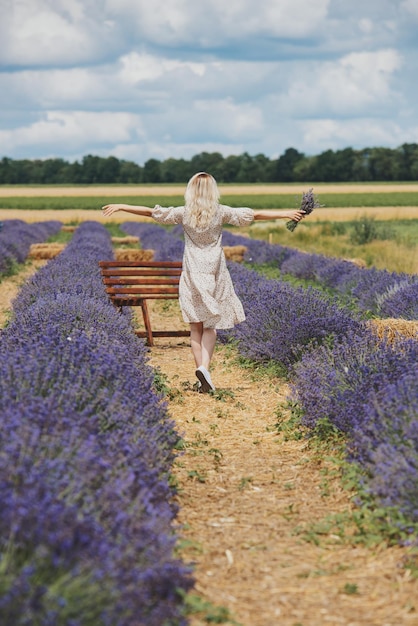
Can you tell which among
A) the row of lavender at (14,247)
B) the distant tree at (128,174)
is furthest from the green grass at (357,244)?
the distant tree at (128,174)

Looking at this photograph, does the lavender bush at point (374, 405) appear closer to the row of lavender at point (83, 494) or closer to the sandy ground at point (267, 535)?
the sandy ground at point (267, 535)

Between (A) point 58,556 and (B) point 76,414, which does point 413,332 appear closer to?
(B) point 76,414

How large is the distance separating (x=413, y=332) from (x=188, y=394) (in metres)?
1.88

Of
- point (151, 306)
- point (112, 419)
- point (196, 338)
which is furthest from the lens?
point (151, 306)

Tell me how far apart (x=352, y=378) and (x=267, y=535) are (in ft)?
5.06

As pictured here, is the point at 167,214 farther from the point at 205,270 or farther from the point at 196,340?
the point at 196,340

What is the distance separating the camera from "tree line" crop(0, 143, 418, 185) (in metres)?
92.4

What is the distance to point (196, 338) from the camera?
6.73 meters

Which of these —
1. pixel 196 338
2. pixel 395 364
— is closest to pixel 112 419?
pixel 395 364

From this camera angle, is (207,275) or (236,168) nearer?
(207,275)

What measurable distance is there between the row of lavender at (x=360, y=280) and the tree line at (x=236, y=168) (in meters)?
75.6

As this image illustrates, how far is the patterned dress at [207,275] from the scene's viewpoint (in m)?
6.55

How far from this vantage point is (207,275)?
6.59 m

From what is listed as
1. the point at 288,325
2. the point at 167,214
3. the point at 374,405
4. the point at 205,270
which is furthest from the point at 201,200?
the point at 374,405
